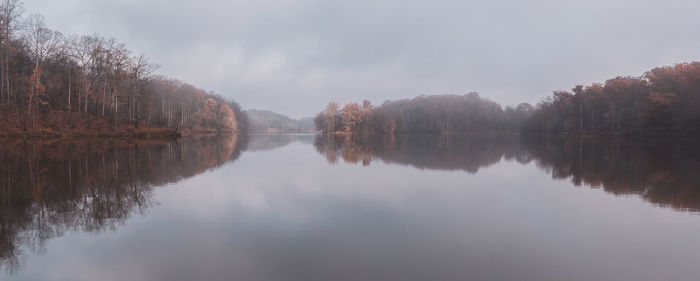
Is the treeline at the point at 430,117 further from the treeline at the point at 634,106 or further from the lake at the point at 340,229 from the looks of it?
the lake at the point at 340,229

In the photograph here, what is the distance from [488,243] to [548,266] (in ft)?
3.15

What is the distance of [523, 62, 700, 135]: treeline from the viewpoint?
159 feet

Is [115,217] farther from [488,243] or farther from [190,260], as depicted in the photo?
[488,243]

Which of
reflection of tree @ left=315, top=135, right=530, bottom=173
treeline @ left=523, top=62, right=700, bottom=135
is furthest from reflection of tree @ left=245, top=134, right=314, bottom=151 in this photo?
treeline @ left=523, top=62, right=700, bottom=135

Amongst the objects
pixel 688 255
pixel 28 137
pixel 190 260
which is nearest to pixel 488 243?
pixel 688 255

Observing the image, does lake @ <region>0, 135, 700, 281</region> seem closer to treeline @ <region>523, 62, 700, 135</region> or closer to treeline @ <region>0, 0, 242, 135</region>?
treeline @ <region>0, 0, 242, 135</region>

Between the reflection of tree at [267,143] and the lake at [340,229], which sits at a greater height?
the reflection of tree at [267,143]

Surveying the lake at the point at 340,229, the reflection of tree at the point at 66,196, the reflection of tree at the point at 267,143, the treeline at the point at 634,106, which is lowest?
the lake at the point at 340,229

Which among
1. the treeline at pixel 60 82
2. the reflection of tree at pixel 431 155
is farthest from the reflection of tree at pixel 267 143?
the treeline at pixel 60 82

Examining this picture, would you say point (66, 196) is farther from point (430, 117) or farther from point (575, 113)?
point (430, 117)

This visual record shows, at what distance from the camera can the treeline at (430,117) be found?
10338cm

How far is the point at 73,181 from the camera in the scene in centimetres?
967

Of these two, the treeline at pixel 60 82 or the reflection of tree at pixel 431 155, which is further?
the treeline at pixel 60 82

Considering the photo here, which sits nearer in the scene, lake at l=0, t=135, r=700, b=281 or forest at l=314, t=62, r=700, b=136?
lake at l=0, t=135, r=700, b=281
